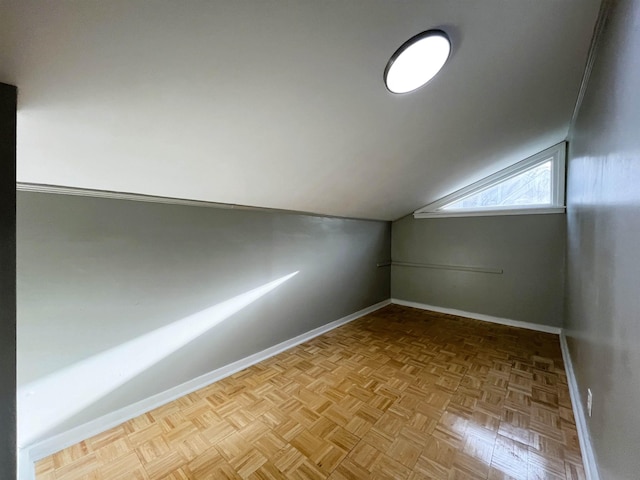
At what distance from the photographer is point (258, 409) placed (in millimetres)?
1835

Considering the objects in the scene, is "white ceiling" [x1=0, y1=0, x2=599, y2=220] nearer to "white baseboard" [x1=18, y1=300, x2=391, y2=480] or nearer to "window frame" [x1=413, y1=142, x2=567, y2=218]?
"window frame" [x1=413, y1=142, x2=567, y2=218]

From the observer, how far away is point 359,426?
168 cm

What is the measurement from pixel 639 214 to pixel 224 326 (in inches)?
96.5

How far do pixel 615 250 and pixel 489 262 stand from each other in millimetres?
2815

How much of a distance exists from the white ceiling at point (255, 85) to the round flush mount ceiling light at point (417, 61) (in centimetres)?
4

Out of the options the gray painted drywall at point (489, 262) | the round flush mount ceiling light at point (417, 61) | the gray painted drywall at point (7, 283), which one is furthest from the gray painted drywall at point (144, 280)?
the gray painted drywall at point (489, 262)

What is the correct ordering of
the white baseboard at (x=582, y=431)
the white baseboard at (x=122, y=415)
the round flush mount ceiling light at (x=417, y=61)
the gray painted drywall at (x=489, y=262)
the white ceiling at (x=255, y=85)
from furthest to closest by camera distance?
the gray painted drywall at (x=489, y=262) → the white baseboard at (x=122, y=415) → the white baseboard at (x=582, y=431) → the round flush mount ceiling light at (x=417, y=61) → the white ceiling at (x=255, y=85)

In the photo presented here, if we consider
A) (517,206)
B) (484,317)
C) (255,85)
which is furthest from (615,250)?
(484,317)

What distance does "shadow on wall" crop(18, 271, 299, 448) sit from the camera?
1.42 meters

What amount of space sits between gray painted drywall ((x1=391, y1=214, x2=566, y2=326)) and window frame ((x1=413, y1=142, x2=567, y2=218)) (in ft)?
0.28

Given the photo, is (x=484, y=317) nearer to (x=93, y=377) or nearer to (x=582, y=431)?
(x=582, y=431)

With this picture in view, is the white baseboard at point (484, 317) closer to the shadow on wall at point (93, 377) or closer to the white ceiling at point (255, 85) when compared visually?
the white ceiling at point (255, 85)

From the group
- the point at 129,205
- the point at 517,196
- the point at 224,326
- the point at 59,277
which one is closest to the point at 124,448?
the point at 224,326

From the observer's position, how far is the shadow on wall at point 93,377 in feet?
4.67
